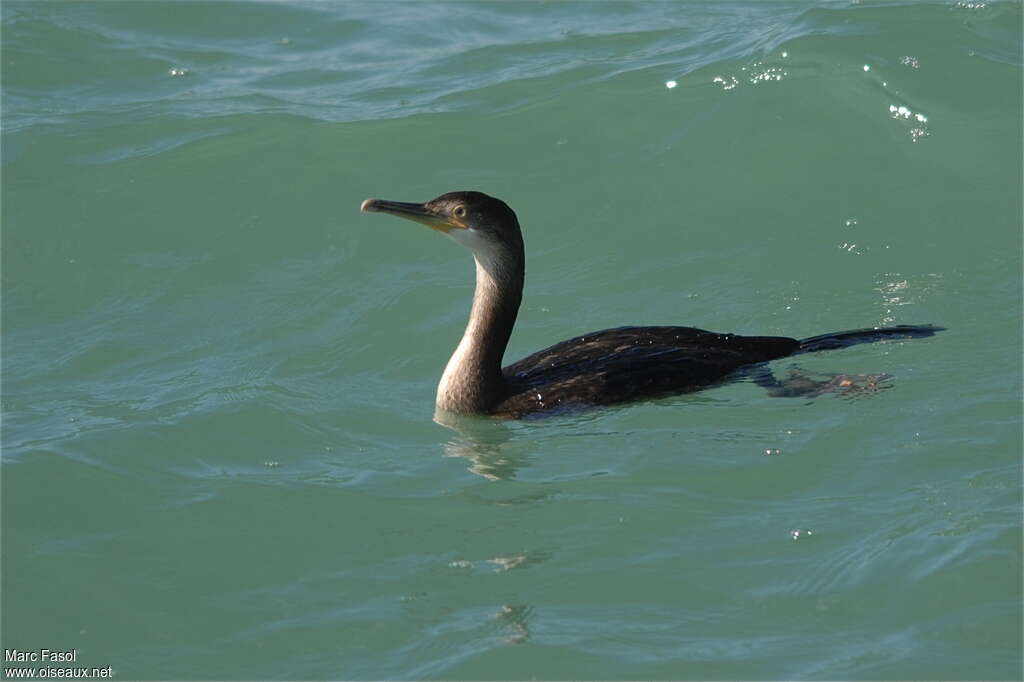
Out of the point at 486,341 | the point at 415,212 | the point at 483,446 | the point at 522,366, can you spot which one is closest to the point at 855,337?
the point at 522,366

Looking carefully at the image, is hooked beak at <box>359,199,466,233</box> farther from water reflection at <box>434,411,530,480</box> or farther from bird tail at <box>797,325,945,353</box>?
bird tail at <box>797,325,945,353</box>

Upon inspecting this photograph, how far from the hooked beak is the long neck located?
0.27m

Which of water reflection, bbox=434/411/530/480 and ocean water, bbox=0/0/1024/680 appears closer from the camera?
ocean water, bbox=0/0/1024/680

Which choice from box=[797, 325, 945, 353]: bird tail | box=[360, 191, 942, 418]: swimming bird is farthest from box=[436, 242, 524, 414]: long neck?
box=[797, 325, 945, 353]: bird tail

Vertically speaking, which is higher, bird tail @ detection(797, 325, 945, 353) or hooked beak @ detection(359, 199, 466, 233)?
hooked beak @ detection(359, 199, 466, 233)

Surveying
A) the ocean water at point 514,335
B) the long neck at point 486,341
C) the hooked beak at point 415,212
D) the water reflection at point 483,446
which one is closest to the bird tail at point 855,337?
the ocean water at point 514,335

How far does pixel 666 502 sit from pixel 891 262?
3.65 m

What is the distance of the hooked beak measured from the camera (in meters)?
8.12

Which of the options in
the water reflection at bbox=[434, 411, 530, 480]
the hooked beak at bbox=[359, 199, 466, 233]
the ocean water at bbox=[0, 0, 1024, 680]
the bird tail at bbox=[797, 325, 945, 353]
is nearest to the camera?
the ocean water at bbox=[0, 0, 1024, 680]

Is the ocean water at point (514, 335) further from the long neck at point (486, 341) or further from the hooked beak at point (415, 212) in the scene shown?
the hooked beak at point (415, 212)

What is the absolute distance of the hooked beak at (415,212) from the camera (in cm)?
812

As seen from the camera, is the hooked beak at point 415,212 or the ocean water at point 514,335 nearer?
the ocean water at point 514,335

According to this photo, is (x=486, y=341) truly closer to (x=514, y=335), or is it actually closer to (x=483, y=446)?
(x=483, y=446)

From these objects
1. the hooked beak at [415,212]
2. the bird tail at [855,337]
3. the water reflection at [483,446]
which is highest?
the hooked beak at [415,212]
